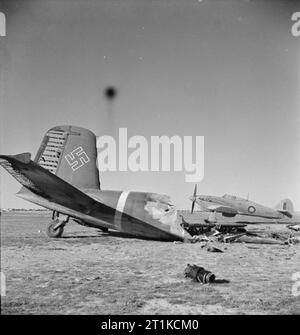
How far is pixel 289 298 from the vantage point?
5.75 metres

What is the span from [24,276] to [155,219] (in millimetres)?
3733

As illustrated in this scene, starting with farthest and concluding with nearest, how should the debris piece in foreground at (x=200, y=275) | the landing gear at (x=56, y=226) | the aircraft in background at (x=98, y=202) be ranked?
1. the landing gear at (x=56, y=226)
2. the debris piece in foreground at (x=200, y=275)
3. the aircraft in background at (x=98, y=202)

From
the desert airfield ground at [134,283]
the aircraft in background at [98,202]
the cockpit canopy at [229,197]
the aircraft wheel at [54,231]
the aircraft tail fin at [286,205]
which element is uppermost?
the aircraft in background at [98,202]

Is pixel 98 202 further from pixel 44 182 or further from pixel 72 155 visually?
pixel 72 155

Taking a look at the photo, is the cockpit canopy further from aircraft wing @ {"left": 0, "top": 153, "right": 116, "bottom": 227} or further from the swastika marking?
aircraft wing @ {"left": 0, "top": 153, "right": 116, "bottom": 227}

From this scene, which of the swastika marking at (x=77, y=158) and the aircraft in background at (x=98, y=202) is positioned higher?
the swastika marking at (x=77, y=158)

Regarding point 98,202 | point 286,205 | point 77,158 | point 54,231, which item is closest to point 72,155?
point 77,158

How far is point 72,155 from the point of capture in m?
11.8

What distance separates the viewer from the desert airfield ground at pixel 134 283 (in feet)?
16.6

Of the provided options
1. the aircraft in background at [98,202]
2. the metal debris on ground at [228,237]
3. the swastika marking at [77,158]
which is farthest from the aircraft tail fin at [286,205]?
the aircraft in background at [98,202]

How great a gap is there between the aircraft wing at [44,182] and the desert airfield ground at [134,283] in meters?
1.66

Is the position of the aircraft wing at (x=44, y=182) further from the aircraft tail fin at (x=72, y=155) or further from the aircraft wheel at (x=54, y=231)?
the aircraft wheel at (x=54, y=231)

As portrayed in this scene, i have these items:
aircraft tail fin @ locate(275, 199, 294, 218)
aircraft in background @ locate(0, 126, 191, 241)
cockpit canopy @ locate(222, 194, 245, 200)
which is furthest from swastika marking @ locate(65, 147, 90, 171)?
aircraft tail fin @ locate(275, 199, 294, 218)
